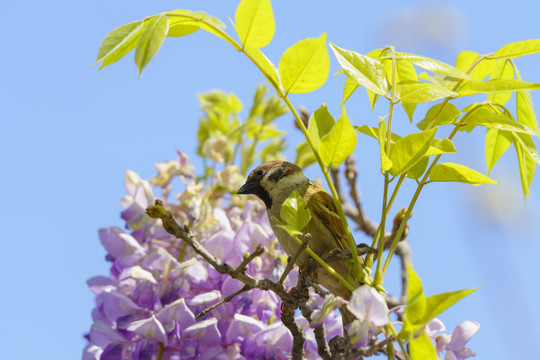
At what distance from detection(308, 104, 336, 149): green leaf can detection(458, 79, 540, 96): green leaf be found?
284mm

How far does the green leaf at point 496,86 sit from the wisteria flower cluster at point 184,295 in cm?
84

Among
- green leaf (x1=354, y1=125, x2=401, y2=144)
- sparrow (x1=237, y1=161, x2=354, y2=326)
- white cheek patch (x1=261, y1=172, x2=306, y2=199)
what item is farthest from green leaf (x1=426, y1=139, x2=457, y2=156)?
white cheek patch (x1=261, y1=172, x2=306, y2=199)

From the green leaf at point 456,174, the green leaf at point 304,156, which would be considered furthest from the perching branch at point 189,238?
the green leaf at point 304,156

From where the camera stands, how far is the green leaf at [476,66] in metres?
1.45

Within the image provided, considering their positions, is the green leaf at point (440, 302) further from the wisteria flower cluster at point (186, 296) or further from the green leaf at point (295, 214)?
the wisteria flower cluster at point (186, 296)

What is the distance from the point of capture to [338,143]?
1.19 metres

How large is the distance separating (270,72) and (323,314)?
525 millimetres

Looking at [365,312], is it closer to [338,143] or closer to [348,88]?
[338,143]

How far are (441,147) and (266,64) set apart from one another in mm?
401

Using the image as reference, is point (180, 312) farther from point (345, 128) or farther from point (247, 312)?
point (345, 128)

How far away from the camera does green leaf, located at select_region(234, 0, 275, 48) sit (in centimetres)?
124

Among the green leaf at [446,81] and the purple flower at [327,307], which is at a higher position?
the green leaf at [446,81]

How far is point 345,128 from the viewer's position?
117cm

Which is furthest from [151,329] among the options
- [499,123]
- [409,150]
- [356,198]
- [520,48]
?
[356,198]
